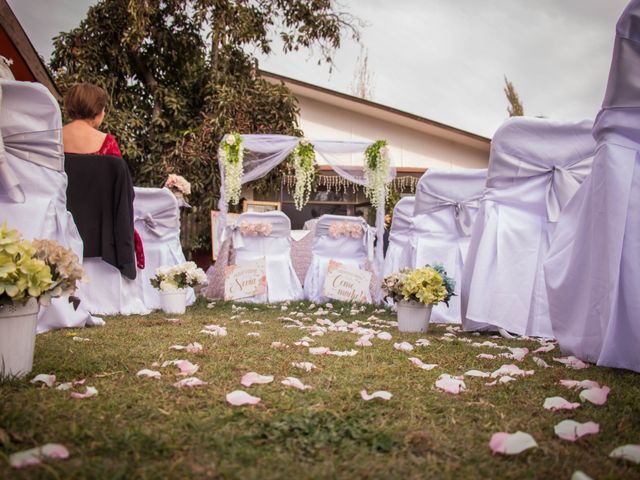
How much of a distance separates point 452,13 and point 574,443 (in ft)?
23.8

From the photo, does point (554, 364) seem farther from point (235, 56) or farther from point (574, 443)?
point (235, 56)

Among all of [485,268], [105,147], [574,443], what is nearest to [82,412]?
[574,443]

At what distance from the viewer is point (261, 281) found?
5.93m

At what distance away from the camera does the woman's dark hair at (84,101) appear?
380 cm

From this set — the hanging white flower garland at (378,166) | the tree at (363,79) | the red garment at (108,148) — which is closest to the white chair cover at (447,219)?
the hanging white flower garland at (378,166)

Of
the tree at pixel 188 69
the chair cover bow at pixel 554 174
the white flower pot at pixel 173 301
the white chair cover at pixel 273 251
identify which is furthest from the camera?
the tree at pixel 188 69

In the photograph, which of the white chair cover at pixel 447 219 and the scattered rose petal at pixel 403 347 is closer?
the scattered rose petal at pixel 403 347

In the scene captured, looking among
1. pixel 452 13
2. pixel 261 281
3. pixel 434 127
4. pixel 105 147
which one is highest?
pixel 452 13

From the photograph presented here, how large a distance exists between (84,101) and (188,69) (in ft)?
21.4

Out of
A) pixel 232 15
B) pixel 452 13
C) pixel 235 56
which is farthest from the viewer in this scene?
pixel 235 56

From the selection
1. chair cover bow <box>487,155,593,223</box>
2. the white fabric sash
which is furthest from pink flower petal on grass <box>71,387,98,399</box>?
chair cover bow <box>487,155,593,223</box>

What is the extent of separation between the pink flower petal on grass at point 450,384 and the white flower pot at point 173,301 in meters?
2.79

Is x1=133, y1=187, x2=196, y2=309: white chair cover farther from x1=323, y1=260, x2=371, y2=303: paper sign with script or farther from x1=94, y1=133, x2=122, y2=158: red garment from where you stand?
x1=323, y1=260, x2=371, y2=303: paper sign with script

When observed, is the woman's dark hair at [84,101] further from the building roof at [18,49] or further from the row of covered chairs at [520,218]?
the row of covered chairs at [520,218]
